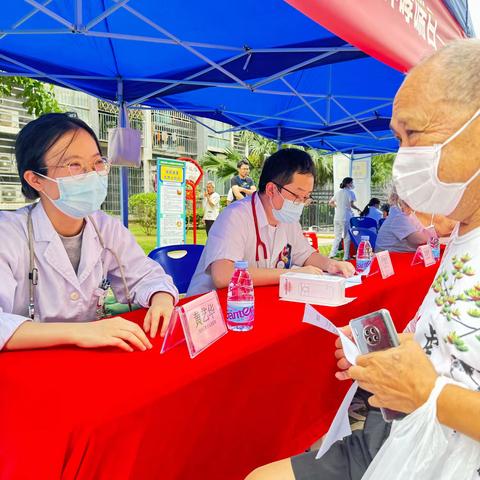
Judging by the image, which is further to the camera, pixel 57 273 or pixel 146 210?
pixel 146 210

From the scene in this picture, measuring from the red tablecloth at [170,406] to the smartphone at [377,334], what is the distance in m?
0.36

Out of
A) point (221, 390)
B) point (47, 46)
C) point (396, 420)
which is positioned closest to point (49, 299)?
point (221, 390)

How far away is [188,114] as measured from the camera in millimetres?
5383

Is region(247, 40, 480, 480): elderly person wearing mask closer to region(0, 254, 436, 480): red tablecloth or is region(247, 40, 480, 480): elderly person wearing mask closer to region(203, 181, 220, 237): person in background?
region(0, 254, 436, 480): red tablecloth

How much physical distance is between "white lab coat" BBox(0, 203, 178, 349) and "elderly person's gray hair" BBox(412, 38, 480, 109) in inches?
43.3

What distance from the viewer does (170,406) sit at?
911 millimetres

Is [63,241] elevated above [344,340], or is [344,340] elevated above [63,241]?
[63,241]

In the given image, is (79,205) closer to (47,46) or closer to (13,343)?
(13,343)

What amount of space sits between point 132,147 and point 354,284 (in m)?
2.79

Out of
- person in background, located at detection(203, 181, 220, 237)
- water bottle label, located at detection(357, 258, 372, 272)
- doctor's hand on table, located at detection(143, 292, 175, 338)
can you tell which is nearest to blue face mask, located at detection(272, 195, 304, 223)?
water bottle label, located at detection(357, 258, 372, 272)

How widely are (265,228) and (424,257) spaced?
1.12 m

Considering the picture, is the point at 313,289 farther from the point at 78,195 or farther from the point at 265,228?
the point at 78,195

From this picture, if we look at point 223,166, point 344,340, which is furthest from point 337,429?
point 223,166

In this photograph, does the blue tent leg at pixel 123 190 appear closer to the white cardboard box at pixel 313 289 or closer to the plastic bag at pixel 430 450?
the white cardboard box at pixel 313 289
